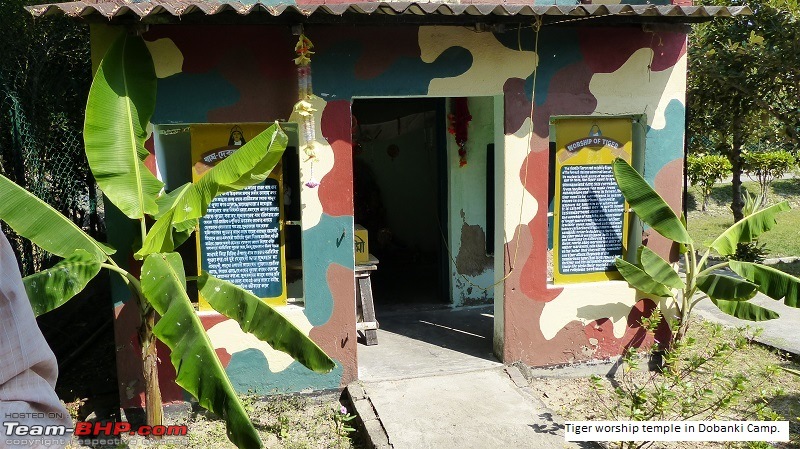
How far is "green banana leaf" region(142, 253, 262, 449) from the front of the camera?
13.1ft

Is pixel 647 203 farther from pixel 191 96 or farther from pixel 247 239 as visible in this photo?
pixel 191 96

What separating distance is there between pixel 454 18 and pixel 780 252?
10.6 m

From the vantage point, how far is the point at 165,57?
6.04 metres

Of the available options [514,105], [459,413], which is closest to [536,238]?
[514,105]

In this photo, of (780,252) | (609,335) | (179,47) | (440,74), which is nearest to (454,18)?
(440,74)

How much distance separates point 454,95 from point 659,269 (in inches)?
106

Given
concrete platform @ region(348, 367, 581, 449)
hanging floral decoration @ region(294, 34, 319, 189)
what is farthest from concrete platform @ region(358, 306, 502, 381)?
hanging floral decoration @ region(294, 34, 319, 189)

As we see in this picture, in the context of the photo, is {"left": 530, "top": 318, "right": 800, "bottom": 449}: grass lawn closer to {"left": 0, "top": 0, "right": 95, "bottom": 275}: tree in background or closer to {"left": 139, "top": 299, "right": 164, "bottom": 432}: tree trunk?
{"left": 139, "top": 299, "right": 164, "bottom": 432}: tree trunk

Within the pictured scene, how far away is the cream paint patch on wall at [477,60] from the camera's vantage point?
650 centimetres

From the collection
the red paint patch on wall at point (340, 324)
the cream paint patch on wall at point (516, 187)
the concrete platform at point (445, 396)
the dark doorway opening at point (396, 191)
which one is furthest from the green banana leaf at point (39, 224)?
the dark doorway opening at point (396, 191)

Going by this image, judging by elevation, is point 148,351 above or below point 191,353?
below

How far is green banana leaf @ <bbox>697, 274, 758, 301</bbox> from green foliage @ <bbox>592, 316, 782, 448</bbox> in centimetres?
32

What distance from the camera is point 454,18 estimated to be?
6.06 meters

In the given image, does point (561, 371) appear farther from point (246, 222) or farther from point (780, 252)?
point (780, 252)
